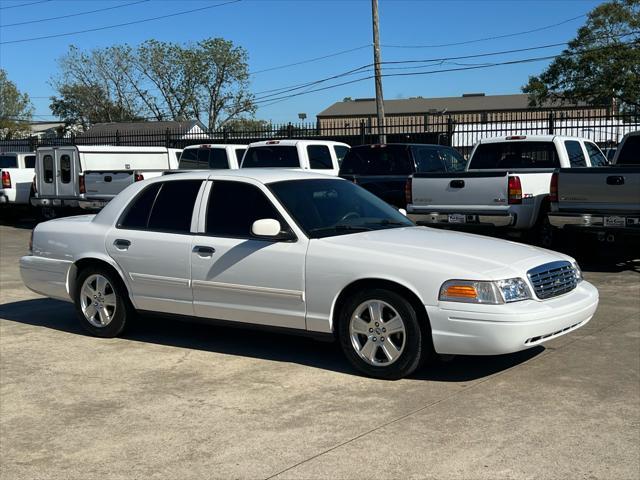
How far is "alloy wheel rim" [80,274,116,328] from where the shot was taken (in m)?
7.32

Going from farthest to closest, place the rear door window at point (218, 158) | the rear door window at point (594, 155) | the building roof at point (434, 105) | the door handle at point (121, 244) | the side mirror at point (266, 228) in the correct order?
the building roof at point (434, 105) → the rear door window at point (218, 158) → the rear door window at point (594, 155) → the door handle at point (121, 244) → the side mirror at point (266, 228)

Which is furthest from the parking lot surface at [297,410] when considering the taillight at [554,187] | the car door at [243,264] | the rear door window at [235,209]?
the taillight at [554,187]

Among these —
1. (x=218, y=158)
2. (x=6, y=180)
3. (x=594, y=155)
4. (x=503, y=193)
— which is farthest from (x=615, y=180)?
(x=6, y=180)

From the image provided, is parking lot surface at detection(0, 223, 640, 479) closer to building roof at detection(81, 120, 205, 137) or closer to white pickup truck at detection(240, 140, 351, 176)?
white pickup truck at detection(240, 140, 351, 176)

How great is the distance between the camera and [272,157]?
632 inches

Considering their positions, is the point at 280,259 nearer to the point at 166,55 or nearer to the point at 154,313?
the point at 154,313

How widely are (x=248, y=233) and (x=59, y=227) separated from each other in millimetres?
2276

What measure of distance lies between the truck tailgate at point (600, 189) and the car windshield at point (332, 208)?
14.9ft

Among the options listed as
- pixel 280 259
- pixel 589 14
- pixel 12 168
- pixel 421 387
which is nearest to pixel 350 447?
pixel 421 387

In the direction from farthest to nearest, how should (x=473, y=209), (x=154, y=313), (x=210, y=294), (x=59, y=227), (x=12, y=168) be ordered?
1. (x=12, y=168)
2. (x=473, y=209)
3. (x=59, y=227)
4. (x=154, y=313)
5. (x=210, y=294)

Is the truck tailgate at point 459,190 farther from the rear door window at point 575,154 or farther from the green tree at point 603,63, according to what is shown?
the green tree at point 603,63

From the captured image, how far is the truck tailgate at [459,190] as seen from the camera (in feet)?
38.1

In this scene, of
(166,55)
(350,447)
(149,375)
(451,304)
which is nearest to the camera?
(350,447)

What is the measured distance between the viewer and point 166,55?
72938 mm
